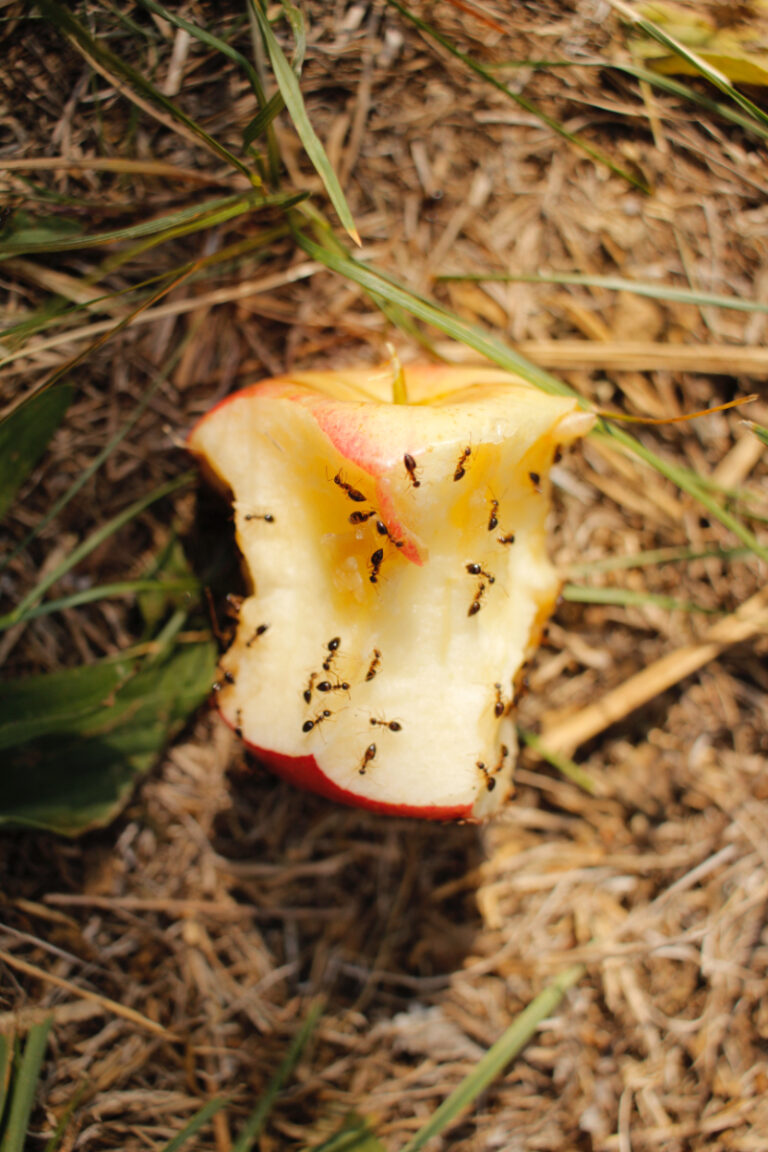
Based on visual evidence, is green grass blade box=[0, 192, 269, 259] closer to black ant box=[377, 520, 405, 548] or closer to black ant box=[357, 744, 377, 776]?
black ant box=[377, 520, 405, 548]

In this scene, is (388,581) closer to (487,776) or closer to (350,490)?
(350,490)

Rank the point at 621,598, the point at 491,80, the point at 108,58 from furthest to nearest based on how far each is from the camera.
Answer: the point at 621,598
the point at 491,80
the point at 108,58

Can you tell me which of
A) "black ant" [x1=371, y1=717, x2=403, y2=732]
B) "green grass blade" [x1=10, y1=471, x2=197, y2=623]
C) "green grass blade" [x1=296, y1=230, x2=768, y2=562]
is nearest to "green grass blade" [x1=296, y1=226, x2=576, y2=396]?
"green grass blade" [x1=296, y1=230, x2=768, y2=562]

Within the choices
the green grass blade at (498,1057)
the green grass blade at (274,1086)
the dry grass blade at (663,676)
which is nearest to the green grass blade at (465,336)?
the dry grass blade at (663,676)

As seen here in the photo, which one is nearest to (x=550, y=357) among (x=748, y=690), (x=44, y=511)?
(x=748, y=690)

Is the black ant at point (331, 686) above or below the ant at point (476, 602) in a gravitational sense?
below

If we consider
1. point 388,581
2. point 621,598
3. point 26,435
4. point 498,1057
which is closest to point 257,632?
point 388,581

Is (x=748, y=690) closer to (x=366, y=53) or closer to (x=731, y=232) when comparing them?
(x=731, y=232)

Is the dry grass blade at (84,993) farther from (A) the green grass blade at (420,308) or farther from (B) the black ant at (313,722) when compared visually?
(A) the green grass blade at (420,308)
